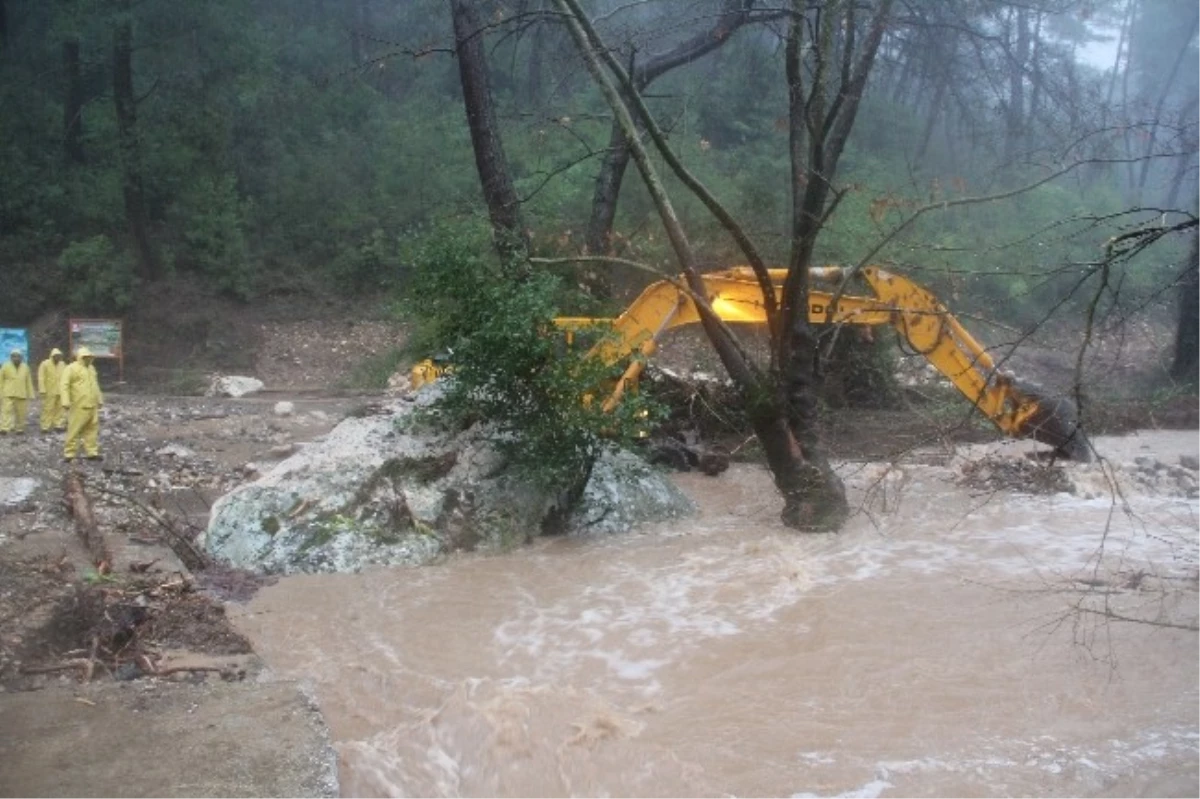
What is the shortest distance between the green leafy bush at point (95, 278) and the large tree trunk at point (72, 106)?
382 centimetres

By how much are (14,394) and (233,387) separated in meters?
6.43

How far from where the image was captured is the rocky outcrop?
381 inches

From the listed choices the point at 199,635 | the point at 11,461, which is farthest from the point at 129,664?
the point at 11,461

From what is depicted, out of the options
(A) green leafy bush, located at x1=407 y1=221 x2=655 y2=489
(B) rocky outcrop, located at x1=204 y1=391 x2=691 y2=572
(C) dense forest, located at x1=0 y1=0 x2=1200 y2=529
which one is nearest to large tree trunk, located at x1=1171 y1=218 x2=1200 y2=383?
(C) dense forest, located at x1=0 y1=0 x2=1200 y2=529

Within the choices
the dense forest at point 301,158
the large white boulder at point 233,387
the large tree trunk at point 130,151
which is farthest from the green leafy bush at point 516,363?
the large tree trunk at point 130,151

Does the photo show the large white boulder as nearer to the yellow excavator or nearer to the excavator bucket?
the yellow excavator

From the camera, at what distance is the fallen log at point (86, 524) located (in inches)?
332

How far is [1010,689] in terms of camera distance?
7.06 m

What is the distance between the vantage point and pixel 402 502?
10.2m

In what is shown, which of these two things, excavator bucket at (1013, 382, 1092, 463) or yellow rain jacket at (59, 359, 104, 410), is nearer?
excavator bucket at (1013, 382, 1092, 463)

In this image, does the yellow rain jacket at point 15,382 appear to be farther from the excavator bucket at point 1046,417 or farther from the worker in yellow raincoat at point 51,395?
the excavator bucket at point 1046,417

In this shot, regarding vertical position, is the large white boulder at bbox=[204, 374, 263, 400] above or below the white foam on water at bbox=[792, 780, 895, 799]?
below

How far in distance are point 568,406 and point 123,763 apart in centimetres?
563

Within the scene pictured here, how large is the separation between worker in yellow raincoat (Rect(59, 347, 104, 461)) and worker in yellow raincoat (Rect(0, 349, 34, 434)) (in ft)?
6.41
